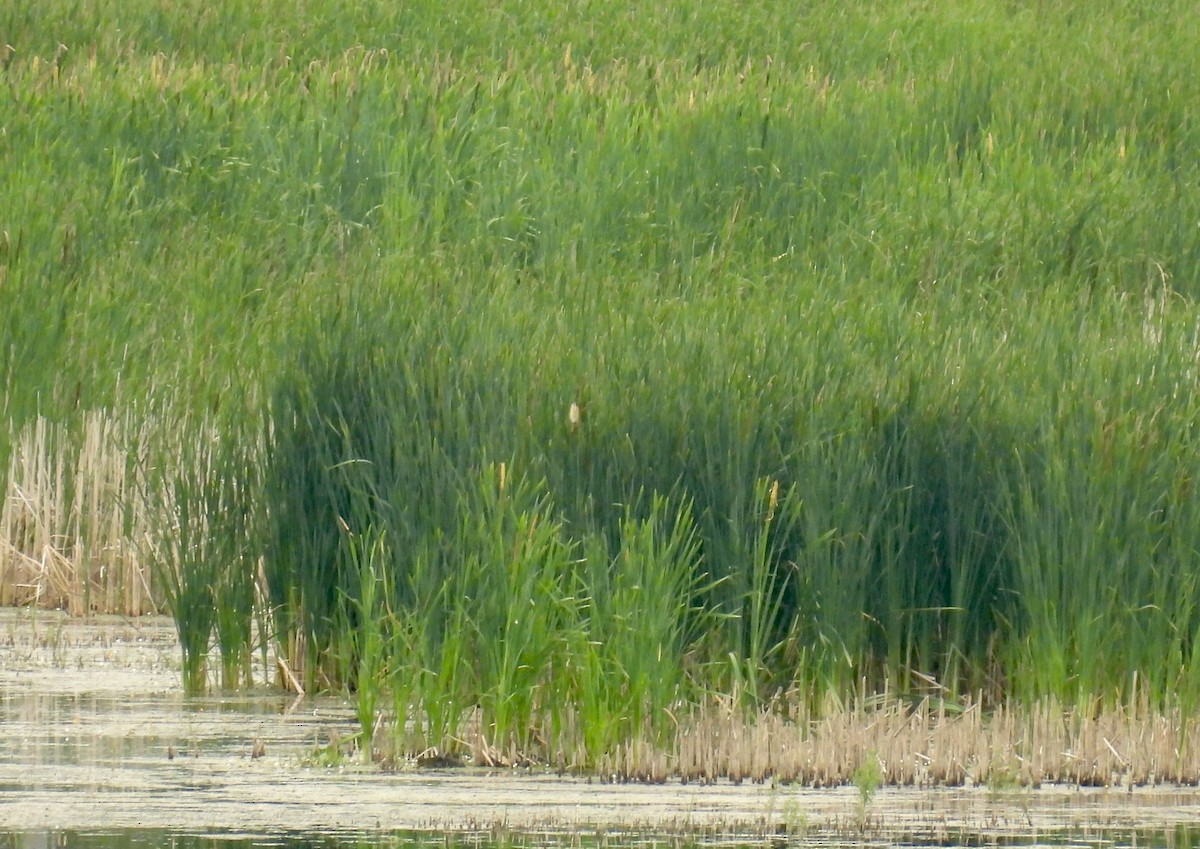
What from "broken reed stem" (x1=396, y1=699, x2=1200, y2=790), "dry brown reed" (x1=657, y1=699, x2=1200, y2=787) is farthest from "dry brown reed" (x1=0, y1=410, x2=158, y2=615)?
"dry brown reed" (x1=657, y1=699, x2=1200, y2=787)

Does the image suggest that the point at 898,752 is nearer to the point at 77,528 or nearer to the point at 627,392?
the point at 627,392

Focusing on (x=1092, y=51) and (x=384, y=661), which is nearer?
(x=384, y=661)

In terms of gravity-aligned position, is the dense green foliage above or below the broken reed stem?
above

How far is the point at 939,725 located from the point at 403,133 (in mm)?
8624

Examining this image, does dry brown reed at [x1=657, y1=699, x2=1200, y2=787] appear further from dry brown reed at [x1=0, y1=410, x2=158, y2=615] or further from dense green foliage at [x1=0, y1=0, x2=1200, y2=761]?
dry brown reed at [x1=0, y1=410, x2=158, y2=615]

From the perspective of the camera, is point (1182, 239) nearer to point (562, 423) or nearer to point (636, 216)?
point (636, 216)

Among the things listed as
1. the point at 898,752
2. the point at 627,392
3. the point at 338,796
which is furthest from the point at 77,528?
the point at 898,752

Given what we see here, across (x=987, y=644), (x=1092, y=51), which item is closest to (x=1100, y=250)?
(x=1092, y=51)

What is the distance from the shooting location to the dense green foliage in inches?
252

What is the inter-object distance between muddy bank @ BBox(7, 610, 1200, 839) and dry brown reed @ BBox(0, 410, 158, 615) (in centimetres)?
172

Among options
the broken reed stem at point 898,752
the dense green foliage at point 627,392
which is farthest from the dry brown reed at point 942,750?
the dense green foliage at point 627,392

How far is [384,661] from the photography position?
22.0 feet

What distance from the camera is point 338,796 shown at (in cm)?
536

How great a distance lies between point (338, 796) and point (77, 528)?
3233mm
